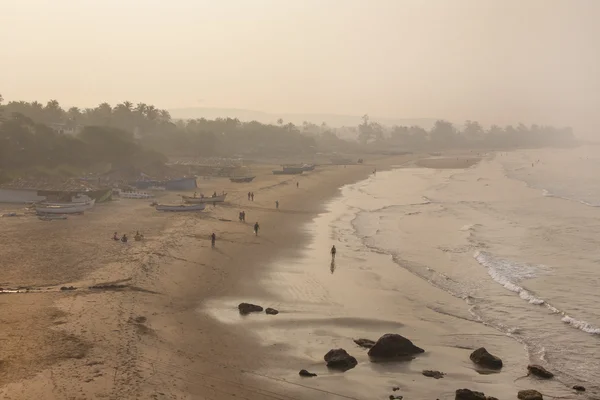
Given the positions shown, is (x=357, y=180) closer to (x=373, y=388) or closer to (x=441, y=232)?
(x=441, y=232)

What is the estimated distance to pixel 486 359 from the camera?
17.4 m

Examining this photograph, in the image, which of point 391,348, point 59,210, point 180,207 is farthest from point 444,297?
point 59,210

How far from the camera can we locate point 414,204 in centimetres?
5509

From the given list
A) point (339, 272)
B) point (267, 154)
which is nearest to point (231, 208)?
point (339, 272)

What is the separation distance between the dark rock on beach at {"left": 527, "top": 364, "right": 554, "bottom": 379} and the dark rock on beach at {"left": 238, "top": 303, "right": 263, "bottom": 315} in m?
9.35

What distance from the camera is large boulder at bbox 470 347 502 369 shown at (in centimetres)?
1731

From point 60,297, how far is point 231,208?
26933mm

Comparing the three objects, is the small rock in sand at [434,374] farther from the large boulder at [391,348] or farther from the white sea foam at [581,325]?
the white sea foam at [581,325]

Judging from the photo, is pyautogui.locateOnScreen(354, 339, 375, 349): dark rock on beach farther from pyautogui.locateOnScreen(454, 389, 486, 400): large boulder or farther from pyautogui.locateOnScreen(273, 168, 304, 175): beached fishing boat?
pyautogui.locateOnScreen(273, 168, 304, 175): beached fishing boat

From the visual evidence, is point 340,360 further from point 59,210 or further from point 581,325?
point 59,210

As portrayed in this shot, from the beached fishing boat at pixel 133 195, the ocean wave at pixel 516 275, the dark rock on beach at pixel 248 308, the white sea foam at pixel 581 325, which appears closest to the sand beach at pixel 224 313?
the dark rock on beach at pixel 248 308

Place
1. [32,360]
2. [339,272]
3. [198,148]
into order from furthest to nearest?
[198,148]
[339,272]
[32,360]

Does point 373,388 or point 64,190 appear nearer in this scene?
point 373,388

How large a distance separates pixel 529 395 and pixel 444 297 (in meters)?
10.1
